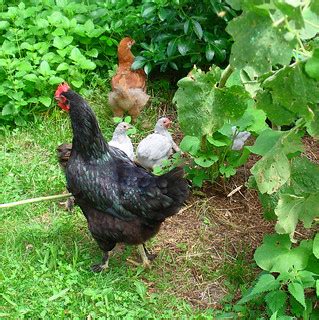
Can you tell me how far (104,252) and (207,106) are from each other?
1749 millimetres

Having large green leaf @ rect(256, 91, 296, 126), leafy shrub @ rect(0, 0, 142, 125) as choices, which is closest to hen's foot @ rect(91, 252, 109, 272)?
leafy shrub @ rect(0, 0, 142, 125)

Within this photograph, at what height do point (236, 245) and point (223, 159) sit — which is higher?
point (223, 159)

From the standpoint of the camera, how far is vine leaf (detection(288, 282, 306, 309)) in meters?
3.53

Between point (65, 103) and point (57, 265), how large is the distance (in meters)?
1.12

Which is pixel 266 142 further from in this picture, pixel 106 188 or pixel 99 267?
pixel 99 267

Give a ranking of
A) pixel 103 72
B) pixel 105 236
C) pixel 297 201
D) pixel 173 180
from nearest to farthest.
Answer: pixel 297 201
pixel 173 180
pixel 105 236
pixel 103 72

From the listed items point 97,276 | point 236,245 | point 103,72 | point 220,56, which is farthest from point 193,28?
point 97,276

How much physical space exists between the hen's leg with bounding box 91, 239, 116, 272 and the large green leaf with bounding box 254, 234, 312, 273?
1.06 m

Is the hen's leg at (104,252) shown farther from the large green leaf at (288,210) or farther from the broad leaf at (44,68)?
the broad leaf at (44,68)

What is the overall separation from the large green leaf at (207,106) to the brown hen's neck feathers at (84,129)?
4.24 ft

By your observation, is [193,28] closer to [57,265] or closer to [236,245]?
[236,245]

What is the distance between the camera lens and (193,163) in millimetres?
5012

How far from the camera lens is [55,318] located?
159 inches

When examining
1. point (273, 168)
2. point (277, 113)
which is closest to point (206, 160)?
point (273, 168)
